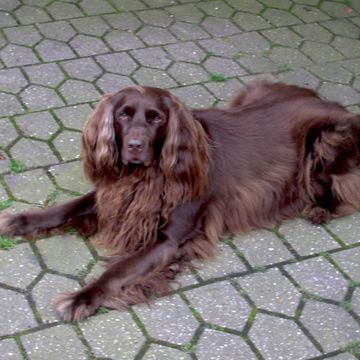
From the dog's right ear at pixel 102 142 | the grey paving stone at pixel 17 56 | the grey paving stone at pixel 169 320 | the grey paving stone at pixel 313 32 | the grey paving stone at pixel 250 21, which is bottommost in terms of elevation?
the grey paving stone at pixel 17 56

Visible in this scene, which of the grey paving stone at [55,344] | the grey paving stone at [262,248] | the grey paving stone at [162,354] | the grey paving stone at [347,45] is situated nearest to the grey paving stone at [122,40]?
the grey paving stone at [347,45]

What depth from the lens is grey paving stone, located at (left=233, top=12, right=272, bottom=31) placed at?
6863mm

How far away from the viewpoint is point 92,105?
5.48 m

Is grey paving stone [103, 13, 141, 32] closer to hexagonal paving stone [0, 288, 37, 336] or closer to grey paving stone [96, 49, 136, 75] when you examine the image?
grey paving stone [96, 49, 136, 75]

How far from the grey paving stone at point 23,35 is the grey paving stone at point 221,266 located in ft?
9.58

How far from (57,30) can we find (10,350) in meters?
3.65

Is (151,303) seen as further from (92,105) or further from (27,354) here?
(92,105)

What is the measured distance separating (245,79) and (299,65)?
0.59 metres

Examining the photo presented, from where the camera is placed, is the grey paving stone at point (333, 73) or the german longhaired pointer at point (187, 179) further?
the grey paving stone at point (333, 73)

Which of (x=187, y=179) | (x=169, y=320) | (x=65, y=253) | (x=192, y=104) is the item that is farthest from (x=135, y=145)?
(x=192, y=104)

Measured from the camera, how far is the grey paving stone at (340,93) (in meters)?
5.84

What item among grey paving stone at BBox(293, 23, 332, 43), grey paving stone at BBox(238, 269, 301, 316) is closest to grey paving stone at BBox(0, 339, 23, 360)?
grey paving stone at BBox(238, 269, 301, 316)

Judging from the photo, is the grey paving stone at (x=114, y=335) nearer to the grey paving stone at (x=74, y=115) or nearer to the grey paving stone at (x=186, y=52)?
the grey paving stone at (x=74, y=115)

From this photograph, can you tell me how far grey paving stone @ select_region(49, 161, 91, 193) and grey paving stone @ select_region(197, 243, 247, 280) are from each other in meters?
0.97
